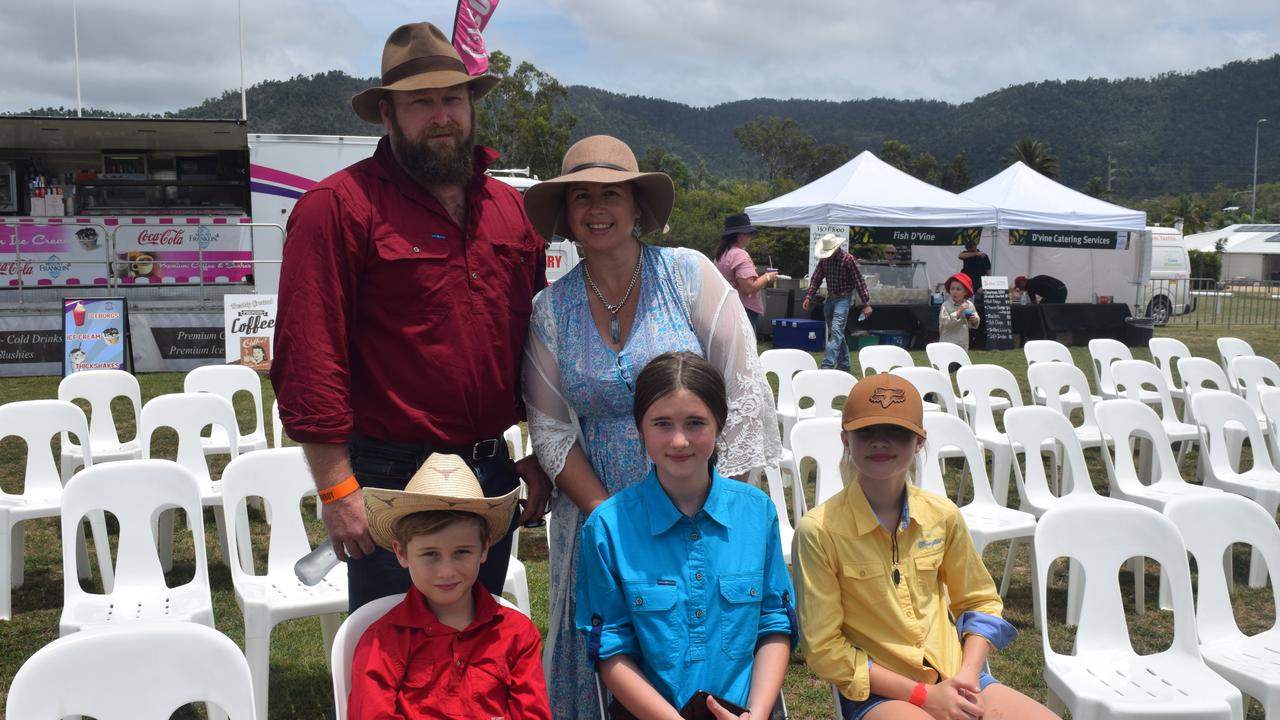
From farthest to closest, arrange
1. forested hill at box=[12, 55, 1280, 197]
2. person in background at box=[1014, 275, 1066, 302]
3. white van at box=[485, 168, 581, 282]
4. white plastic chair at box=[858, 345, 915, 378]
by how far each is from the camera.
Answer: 1. forested hill at box=[12, 55, 1280, 197]
2. person in background at box=[1014, 275, 1066, 302]
3. white van at box=[485, 168, 581, 282]
4. white plastic chair at box=[858, 345, 915, 378]

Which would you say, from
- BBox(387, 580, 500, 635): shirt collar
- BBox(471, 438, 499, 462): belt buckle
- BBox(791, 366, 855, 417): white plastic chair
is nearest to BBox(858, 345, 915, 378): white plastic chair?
BBox(791, 366, 855, 417): white plastic chair

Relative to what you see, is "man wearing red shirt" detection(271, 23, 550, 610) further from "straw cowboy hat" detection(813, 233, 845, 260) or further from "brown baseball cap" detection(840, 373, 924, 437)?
"straw cowboy hat" detection(813, 233, 845, 260)

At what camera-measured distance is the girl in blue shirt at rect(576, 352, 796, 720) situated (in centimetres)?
212

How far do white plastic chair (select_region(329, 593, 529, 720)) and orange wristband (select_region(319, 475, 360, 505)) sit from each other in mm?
281

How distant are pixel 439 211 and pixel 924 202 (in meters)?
13.1

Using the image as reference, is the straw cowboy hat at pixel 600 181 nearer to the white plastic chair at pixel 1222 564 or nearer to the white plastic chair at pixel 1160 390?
the white plastic chair at pixel 1222 564

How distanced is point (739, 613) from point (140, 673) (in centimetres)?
132

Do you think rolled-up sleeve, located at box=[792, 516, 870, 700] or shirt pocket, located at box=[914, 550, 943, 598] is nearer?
rolled-up sleeve, located at box=[792, 516, 870, 700]

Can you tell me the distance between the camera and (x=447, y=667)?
6.91 feet

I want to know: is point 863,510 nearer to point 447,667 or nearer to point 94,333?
point 447,667

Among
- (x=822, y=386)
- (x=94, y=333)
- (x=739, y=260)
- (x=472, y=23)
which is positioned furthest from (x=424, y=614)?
(x=94, y=333)

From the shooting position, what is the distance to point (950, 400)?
20.1 feet

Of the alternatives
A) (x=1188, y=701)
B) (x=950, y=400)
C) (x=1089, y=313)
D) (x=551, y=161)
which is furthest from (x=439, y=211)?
(x=551, y=161)

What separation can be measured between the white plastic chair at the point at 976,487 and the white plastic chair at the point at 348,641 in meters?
2.59
